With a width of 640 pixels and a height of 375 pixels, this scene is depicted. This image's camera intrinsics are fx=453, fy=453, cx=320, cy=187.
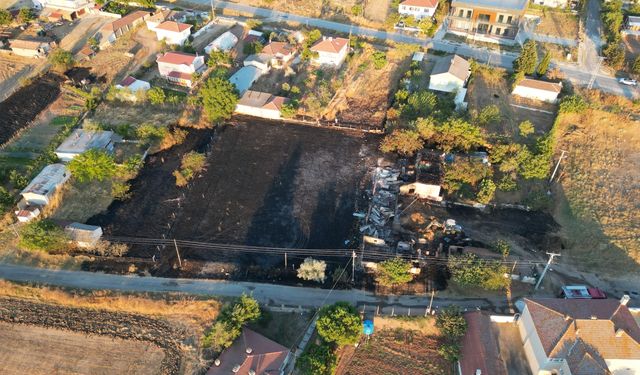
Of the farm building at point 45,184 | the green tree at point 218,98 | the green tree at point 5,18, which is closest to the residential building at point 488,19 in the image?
the green tree at point 218,98

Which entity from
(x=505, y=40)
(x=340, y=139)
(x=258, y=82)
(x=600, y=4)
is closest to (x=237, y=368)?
(x=340, y=139)

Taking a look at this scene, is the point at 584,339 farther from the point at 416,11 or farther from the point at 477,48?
the point at 416,11

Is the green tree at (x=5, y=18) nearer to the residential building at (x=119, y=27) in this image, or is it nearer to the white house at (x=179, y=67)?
the residential building at (x=119, y=27)

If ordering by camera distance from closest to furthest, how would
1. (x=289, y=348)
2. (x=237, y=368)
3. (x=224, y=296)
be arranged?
(x=237, y=368) → (x=289, y=348) → (x=224, y=296)

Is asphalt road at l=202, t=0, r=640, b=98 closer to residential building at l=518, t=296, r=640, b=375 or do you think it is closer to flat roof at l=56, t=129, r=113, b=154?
flat roof at l=56, t=129, r=113, b=154

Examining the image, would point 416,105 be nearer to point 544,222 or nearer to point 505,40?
point 544,222

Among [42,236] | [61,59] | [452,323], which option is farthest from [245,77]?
[452,323]

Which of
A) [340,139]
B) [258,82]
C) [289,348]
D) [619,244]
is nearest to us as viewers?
[289,348]
